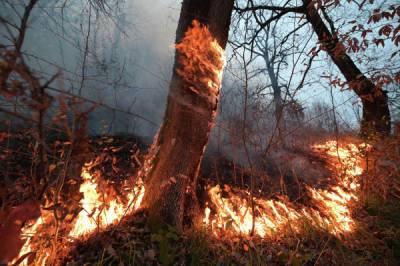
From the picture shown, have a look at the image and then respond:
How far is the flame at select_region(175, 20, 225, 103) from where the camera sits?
3.32m

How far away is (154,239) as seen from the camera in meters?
2.98

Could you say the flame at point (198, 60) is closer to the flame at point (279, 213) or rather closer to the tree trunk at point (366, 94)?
the flame at point (279, 213)

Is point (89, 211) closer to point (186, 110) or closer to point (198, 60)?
point (186, 110)

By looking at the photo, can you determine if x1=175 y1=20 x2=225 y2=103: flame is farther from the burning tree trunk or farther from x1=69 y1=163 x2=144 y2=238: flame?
x1=69 y1=163 x2=144 y2=238: flame

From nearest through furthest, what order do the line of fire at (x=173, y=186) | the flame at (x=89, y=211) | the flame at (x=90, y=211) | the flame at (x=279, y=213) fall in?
the line of fire at (x=173, y=186) < the flame at (x=90, y=211) < the flame at (x=89, y=211) < the flame at (x=279, y=213)

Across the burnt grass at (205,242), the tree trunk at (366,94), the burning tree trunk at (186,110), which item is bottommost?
the burnt grass at (205,242)

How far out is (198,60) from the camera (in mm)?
3342

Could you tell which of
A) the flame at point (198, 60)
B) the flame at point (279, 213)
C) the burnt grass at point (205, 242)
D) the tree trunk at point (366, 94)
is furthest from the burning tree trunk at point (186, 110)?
the tree trunk at point (366, 94)

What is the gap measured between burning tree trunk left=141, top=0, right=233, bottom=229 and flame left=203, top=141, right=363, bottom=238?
756mm

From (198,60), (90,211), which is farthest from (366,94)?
(90,211)

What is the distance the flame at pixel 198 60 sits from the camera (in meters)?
3.32

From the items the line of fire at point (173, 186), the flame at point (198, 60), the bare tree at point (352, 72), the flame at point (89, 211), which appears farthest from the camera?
the bare tree at point (352, 72)

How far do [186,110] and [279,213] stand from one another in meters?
2.56

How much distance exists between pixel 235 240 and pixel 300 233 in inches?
48.2
